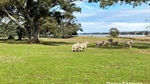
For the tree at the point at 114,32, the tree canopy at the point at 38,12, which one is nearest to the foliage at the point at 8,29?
the tree canopy at the point at 38,12

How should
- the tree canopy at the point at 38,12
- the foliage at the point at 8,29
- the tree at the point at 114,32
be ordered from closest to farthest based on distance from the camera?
the tree canopy at the point at 38,12 → the foliage at the point at 8,29 → the tree at the point at 114,32

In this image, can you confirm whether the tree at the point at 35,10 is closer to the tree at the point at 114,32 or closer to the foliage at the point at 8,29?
the foliage at the point at 8,29

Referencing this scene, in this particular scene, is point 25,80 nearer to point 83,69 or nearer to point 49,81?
→ point 49,81

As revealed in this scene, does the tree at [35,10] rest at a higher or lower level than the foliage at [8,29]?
higher

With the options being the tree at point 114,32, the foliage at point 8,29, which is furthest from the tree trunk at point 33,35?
the tree at point 114,32

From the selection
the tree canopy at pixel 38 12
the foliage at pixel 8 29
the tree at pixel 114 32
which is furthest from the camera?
the tree at pixel 114 32

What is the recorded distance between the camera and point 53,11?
189 feet

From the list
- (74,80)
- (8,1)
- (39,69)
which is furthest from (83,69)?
(8,1)

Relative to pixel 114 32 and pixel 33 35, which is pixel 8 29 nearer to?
pixel 33 35

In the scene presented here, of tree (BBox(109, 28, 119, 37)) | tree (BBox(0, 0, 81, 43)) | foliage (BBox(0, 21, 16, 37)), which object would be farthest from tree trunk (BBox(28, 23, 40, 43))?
tree (BBox(109, 28, 119, 37))

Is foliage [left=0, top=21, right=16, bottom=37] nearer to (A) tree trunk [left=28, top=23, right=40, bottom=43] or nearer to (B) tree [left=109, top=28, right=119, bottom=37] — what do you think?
(A) tree trunk [left=28, top=23, right=40, bottom=43]

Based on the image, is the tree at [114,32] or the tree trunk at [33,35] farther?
the tree at [114,32]

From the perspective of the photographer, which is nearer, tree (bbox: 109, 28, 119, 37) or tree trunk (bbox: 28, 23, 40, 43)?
tree trunk (bbox: 28, 23, 40, 43)

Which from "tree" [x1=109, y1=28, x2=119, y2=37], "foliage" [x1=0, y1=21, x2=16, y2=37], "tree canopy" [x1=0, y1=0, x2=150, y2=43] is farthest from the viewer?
"tree" [x1=109, y1=28, x2=119, y2=37]
